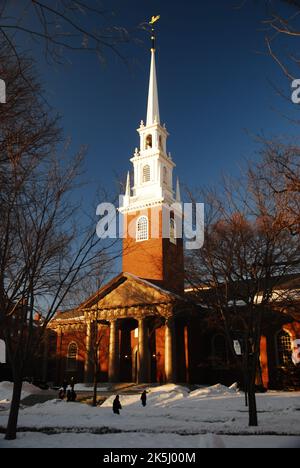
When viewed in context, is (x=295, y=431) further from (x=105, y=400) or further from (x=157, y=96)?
(x=157, y=96)

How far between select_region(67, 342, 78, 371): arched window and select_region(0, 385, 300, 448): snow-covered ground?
47.6 ft

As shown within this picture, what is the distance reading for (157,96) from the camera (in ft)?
166

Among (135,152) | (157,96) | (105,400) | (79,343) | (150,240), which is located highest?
(157,96)

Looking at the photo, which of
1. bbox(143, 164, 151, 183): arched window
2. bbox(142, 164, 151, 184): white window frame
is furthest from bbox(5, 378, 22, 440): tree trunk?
bbox(143, 164, 151, 183): arched window

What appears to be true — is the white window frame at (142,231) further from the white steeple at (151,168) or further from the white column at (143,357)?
the white column at (143,357)

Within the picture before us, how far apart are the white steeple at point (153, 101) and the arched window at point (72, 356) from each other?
26673mm

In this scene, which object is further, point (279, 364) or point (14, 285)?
point (279, 364)

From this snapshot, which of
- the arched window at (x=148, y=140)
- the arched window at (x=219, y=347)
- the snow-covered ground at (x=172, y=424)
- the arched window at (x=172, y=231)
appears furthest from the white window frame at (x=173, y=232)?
the snow-covered ground at (x=172, y=424)

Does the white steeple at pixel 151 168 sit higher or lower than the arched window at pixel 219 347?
higher

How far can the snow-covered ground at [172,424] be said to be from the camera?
1064cm

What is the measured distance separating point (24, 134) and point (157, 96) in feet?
153

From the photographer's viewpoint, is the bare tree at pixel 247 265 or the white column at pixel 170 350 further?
the white column at pixel 170 350

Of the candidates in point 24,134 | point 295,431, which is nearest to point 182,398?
point 295,431
